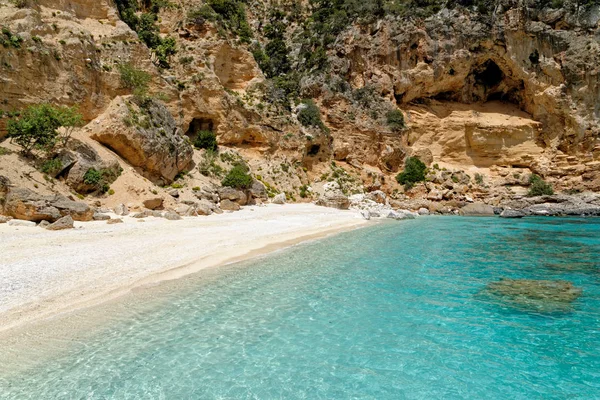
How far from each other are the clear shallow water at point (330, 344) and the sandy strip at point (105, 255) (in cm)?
124

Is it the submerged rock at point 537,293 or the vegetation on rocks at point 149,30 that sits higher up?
the vegetation on rocks at point 149,30

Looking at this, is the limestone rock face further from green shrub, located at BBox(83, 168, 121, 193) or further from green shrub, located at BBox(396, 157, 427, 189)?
green shrub, located at BBox(396, 157, 427, 189)

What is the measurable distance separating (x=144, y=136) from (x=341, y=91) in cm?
2878

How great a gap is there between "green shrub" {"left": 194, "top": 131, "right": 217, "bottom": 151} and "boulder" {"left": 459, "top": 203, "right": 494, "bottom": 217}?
25132 millimetres

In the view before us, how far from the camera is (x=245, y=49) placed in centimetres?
3784

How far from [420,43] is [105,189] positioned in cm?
4322

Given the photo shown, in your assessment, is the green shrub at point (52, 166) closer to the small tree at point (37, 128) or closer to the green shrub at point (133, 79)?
the small tree at point (37, 128)

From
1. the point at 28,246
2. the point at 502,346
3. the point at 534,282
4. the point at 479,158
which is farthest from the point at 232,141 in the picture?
the point at 479,158

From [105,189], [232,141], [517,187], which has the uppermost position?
[232,141]

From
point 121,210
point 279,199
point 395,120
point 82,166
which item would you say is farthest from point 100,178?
point 395,120

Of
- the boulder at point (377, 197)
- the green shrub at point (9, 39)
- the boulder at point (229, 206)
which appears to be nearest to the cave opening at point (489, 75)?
the boulder at point (377, 197)

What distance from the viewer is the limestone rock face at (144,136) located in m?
21.5

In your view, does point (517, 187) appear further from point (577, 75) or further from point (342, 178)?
point (342, 178)

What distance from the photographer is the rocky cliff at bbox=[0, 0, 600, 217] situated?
23594mm
